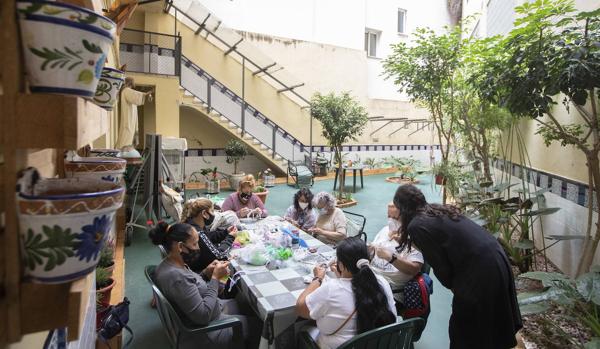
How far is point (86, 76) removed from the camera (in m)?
0.67

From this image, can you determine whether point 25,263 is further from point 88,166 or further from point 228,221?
point 228,221

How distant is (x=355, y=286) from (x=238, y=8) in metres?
11.9

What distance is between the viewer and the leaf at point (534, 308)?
8.34 feet

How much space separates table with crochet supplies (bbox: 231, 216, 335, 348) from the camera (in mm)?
2279

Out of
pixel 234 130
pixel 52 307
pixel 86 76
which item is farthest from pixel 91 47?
pixel 234 130

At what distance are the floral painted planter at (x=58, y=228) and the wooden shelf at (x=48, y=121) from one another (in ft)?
0.29

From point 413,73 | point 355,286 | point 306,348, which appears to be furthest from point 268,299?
point 413,73

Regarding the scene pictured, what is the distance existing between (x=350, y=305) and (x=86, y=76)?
178cm

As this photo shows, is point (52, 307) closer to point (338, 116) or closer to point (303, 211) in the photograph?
point (303, 211)

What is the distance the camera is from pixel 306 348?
7.22 ft

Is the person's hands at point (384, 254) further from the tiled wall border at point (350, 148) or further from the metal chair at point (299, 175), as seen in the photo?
the tiled wall border at point (350, 148)

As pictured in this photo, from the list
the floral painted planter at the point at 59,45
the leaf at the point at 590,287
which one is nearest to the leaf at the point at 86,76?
the floral painted planter at the point at 59,45

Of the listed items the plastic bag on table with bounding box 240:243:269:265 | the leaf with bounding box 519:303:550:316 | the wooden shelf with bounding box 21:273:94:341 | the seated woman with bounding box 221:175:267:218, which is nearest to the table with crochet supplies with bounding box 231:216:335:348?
the plastic bag on table with bounding box 240:243:269:265

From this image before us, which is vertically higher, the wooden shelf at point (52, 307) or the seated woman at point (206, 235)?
the wooden shelf at point (52, 307)
